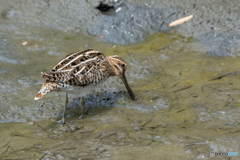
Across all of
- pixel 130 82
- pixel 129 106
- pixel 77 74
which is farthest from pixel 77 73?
pixel 130 82

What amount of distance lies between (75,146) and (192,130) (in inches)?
69.7

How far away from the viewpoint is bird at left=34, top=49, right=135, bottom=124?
4.54m

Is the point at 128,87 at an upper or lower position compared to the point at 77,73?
lower

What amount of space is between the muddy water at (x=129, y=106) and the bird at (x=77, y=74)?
0.52m

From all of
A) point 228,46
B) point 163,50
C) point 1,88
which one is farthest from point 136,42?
point 1,88

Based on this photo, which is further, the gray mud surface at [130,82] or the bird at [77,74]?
the bird at [77,74]

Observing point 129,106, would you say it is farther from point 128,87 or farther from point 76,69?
point 76,69

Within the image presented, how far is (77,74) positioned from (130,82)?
5.38 ft

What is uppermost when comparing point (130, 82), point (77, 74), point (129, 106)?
point (77, 74)

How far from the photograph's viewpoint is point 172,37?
7.48 meters

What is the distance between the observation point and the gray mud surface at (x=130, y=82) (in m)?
4.20

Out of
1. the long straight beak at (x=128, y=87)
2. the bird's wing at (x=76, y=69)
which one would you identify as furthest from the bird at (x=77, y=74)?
the long straight beak at (x=128, y=87)

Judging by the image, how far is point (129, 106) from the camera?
17.9ft

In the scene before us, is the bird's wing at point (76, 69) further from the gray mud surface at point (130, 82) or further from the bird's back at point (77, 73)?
the gray mud surface at point (130, 82)
